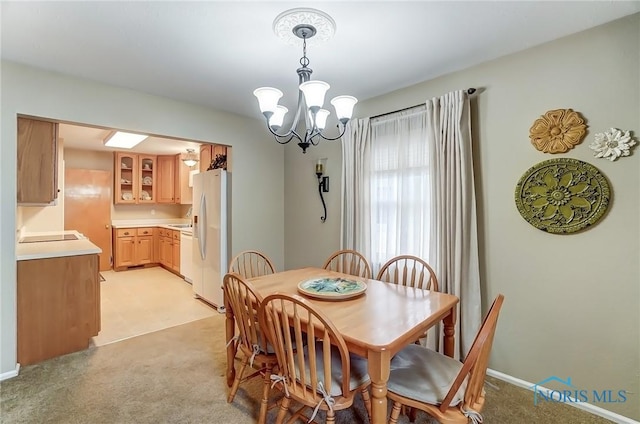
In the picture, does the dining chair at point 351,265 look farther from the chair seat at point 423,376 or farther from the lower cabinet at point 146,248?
the lower cabinet at point 146,248

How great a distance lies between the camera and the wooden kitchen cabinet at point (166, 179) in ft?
19.8

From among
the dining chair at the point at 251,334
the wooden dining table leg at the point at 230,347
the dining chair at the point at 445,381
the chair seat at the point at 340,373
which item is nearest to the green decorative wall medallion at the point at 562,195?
the dining chair at the point at 445,381

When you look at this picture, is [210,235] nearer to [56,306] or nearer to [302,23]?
[56,306]

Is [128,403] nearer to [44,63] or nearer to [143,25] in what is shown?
[143,25]

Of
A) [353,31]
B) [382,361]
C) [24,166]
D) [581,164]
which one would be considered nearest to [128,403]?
[382,361]

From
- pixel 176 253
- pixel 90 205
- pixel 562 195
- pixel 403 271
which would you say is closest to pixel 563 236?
pixel 562 195

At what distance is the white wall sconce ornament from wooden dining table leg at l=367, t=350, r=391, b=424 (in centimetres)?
182

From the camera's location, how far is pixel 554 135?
1.97 meters

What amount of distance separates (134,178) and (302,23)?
5.44 m

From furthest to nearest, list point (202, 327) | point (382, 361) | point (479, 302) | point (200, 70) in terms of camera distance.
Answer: point (202, 327) → point (200, 70) → point (479, 302) → point (382, 361)

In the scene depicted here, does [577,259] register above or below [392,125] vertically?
below

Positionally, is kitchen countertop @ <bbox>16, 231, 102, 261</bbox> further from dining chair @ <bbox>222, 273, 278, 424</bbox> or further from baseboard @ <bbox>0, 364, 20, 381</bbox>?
dining chair @ <bbox>222, 273, 278, 424</bbox>

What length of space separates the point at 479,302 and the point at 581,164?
3.76 ft

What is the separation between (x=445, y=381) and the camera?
56.5 inches
